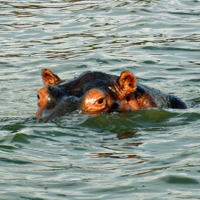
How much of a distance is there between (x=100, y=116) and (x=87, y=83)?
24.0 inches

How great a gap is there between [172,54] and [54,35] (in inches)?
161

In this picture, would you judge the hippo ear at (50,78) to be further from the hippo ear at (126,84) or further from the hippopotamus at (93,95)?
the hippo ear at (126,84)

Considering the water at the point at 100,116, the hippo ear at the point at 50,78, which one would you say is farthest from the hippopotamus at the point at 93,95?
the water at the point at 100,116

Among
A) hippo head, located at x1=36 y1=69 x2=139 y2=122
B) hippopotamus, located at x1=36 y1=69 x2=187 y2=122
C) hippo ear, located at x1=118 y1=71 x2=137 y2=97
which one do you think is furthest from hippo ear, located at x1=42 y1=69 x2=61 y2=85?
hippo ear, located at x1=118 y1=71 x2=137 y2=97

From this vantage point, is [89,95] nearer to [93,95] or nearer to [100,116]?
[93,95]

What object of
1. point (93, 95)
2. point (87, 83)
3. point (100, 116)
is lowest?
point (100, 116)

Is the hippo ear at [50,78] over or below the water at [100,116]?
over

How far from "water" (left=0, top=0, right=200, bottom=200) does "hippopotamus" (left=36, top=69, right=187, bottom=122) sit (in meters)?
0.16

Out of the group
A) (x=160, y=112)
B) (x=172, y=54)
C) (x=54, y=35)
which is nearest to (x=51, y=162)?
(x=160, y=112)

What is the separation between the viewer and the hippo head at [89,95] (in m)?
7.66

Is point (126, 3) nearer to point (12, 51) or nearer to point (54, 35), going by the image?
point (54, 35)

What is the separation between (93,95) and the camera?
302 inches

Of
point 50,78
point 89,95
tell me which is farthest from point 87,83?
point 50,78

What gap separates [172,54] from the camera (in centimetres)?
1491
